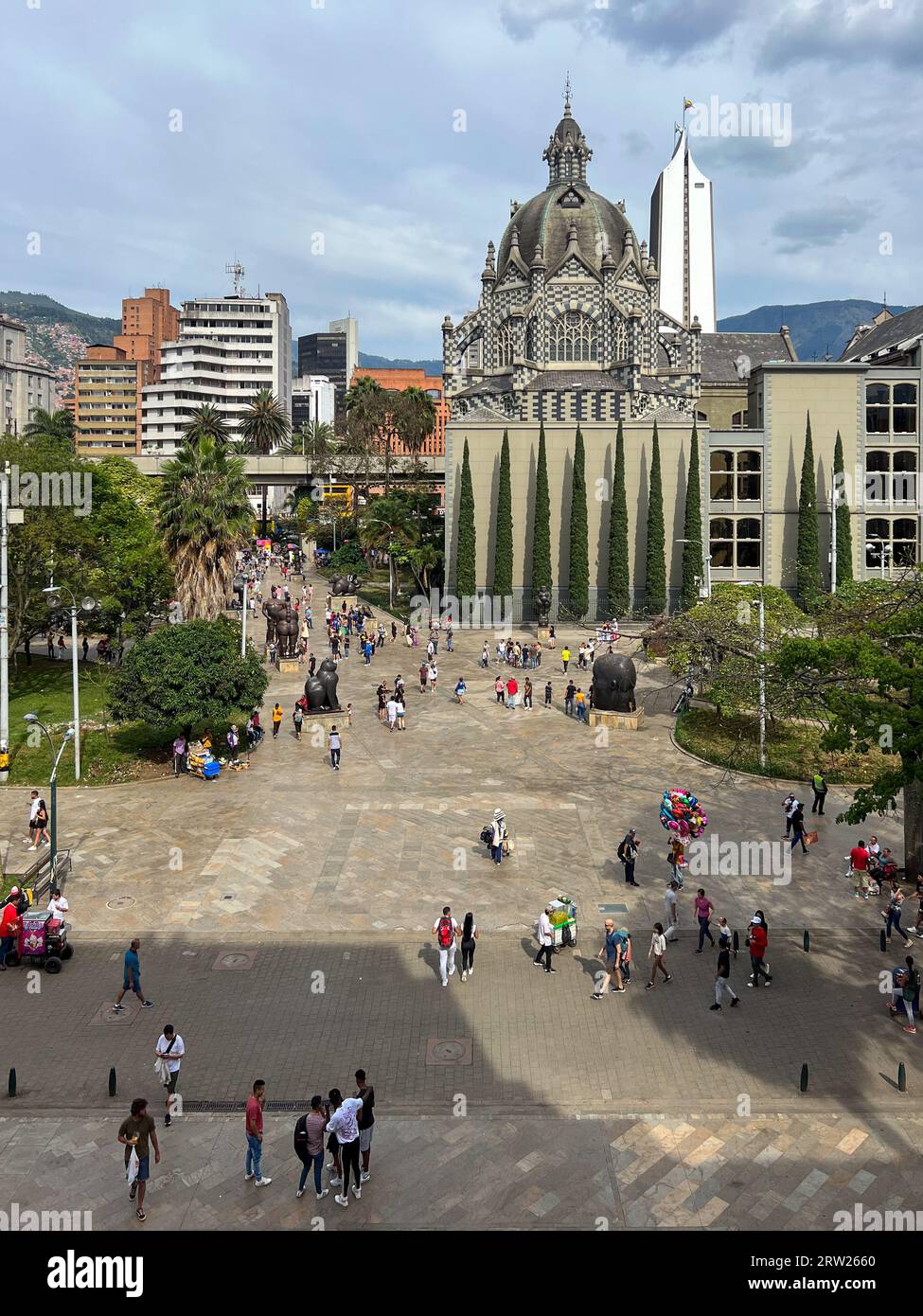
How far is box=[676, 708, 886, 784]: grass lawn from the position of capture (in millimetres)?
29156

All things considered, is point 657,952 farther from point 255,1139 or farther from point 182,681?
point 182,681

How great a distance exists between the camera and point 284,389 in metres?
165

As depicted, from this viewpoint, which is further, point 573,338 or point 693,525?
point 573,338

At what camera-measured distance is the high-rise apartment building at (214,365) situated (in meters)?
145

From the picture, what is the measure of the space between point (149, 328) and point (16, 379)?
1969 inches

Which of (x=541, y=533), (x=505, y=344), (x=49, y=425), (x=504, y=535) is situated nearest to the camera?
(x=541, y=533)

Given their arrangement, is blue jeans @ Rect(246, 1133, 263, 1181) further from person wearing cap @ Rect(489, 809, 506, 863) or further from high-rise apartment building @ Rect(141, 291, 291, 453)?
high-rise apartment building @ Rect(141, 291, 291, 453)

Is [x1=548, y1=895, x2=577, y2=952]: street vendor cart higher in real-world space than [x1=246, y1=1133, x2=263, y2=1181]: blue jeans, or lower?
higher

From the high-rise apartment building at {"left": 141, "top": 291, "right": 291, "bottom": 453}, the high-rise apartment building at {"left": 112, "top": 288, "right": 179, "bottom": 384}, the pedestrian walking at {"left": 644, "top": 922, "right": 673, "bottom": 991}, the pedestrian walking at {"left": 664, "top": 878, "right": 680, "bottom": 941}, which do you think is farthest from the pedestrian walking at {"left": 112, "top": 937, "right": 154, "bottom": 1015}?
the high-rise apartment building at {"left": 112, "top": 288, "right": 179, "bottom": 384}

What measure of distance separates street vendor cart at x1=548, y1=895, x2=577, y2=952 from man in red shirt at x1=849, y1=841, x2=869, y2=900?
678cm

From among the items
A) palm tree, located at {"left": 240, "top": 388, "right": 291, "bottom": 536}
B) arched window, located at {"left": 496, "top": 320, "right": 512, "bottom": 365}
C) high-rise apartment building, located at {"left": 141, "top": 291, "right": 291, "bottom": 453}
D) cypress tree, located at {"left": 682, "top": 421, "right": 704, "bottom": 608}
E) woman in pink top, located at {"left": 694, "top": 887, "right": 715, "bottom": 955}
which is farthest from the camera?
high-rise apartment building, located at {"left": 141, "top": 291, "right": 291, "bottom": 453}

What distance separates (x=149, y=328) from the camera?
185000 millimetres

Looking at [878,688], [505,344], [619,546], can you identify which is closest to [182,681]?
[878,688]

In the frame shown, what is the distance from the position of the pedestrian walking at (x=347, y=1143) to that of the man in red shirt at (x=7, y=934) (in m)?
8.80
